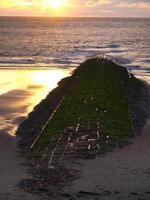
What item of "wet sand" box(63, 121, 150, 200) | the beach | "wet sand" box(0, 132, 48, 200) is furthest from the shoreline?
"wet sand" box(63, 121, 150, 200)

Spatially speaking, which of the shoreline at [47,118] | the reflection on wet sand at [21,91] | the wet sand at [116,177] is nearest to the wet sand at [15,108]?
the reflection on wet sand at [21,91]

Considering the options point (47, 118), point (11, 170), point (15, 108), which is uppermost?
point (47, 118)

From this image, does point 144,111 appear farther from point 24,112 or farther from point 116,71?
point 116,71

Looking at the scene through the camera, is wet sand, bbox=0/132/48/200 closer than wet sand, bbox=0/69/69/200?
Yes

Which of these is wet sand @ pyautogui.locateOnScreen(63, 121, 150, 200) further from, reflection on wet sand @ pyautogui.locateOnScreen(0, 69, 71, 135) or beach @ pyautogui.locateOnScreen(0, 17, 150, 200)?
reflection on wet sand @ pyautogui.locateOnScreen(0, 69, 71, 135)

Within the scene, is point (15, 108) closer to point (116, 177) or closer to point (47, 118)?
point (47, 118)

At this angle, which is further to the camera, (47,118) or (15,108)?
(15,108)

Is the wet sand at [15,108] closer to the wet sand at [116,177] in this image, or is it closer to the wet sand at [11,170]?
the wet sand at [11,170]

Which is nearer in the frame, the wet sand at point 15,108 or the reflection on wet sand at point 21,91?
the wet sand at point 15,108

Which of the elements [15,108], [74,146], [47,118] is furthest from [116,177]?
[15,108]
